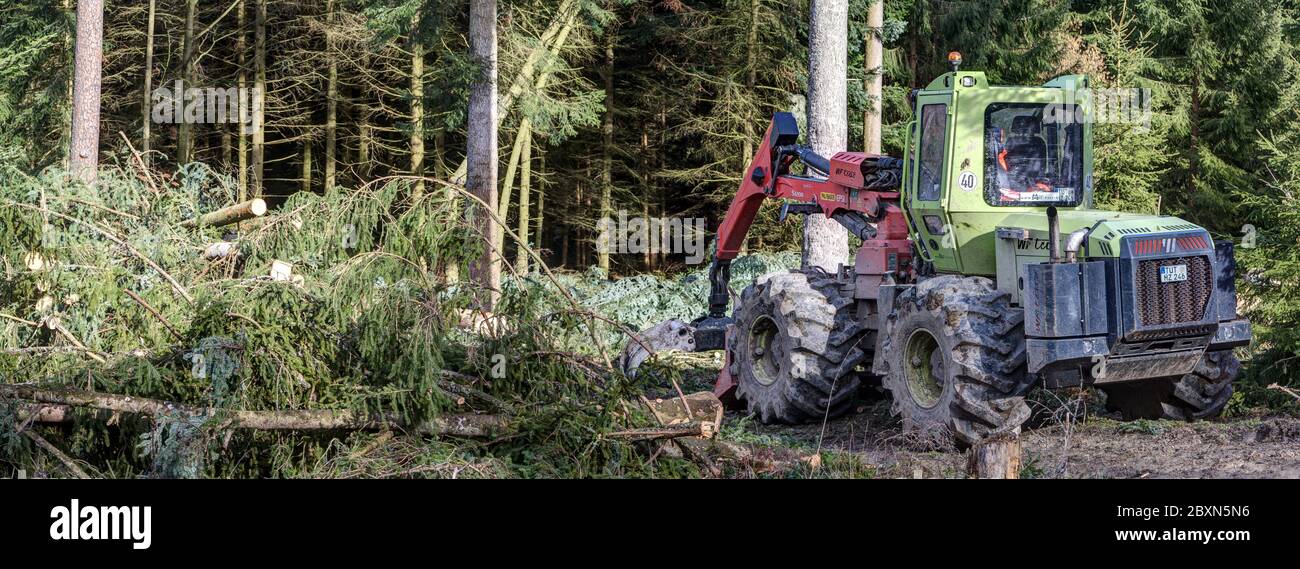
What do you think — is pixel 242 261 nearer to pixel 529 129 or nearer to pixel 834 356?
pixel 834 356

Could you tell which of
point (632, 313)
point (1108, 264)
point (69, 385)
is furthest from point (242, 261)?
point (632, 313)

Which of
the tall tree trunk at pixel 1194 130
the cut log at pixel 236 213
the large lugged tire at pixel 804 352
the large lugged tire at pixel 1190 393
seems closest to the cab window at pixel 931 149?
the large lugged tire at pixel 804 352

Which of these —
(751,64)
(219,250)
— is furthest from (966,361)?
(751,64)

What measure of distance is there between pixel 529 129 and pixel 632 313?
817 centimetres

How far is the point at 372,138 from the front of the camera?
23.8 meters

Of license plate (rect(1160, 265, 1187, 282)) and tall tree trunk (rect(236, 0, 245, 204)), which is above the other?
tall tree trunk (rect(236, 0, 245, 204))

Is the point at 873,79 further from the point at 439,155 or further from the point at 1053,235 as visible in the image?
the point at 1053,235

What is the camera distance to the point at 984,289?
28.4 feet

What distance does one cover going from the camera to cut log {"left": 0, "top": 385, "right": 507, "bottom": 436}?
680 centimetres

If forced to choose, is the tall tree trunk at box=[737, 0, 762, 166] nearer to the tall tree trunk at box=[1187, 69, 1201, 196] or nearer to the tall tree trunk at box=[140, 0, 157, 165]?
the tall tree trunk at box=[1187, 69, 1201, 196]

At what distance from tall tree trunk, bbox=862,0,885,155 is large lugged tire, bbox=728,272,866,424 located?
9.48 m

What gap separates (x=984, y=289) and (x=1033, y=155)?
116 centimetres

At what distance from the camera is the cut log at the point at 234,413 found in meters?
6.80

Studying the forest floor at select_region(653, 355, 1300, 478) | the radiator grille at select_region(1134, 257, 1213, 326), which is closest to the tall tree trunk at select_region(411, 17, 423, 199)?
the forest floor at select_region(653, 355, 1300, 478)
